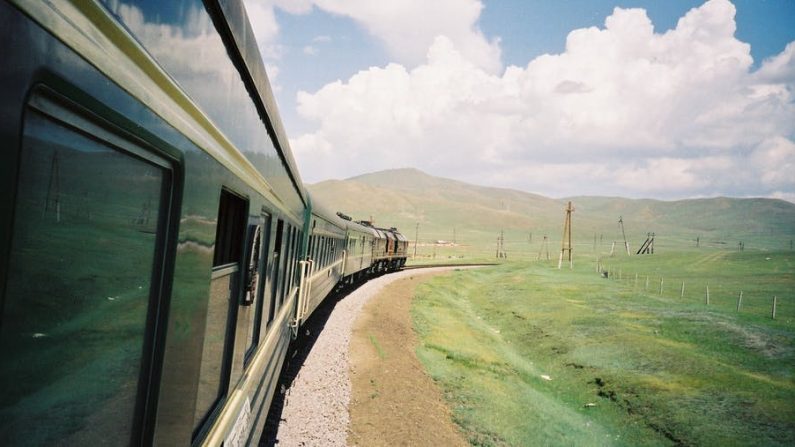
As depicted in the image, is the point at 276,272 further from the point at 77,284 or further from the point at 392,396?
the point at 392,396

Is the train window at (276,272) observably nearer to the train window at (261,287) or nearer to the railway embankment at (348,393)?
the train window at (261,287)

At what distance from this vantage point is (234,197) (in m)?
2.77

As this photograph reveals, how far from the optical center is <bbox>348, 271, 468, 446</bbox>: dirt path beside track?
817cm

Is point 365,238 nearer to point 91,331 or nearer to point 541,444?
point 541,444

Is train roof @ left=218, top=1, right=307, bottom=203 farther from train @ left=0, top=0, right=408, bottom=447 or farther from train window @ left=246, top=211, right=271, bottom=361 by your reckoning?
train window @ left=246, top=211, right=271, bottom=361

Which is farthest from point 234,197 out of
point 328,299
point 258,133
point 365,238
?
point 365,238

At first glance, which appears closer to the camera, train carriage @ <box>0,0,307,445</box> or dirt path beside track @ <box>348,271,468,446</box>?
train carriage @ <box>0,0,307,445</box>

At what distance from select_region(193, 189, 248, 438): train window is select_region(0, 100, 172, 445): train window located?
806 mm

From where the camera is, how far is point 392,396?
975 centimetres

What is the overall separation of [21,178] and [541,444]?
1023cm

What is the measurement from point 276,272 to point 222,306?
2.44 m

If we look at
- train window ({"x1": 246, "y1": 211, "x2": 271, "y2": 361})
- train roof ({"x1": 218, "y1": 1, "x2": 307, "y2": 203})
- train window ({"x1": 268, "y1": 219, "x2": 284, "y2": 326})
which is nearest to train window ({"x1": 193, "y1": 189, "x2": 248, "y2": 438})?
train roof ({"x1": 218, "y1": 1, "x2": 307, "y2": 203})

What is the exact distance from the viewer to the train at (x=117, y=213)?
888 mm

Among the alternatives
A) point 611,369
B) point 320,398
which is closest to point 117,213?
point 320,398
